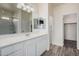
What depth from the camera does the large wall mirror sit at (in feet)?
5.58

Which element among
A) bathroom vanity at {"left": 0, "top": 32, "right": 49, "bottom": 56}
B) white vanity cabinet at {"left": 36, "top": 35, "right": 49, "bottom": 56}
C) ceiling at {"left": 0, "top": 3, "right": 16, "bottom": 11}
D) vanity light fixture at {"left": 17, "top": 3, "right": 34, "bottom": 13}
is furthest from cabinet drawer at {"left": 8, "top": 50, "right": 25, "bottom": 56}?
vanity light fixture at {"left": 17, "top": 3, "right": 34, "bottom": 13}

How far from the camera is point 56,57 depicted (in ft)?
5.70

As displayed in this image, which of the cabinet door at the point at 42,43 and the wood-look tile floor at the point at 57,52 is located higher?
the cabinet door at the point at 42,43

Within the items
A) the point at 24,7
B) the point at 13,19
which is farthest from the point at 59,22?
the point at 13,19

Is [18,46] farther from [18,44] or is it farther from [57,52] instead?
[57,52]

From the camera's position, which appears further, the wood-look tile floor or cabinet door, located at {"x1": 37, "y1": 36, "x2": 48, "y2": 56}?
cabinet door, located at {"x1": 37, "y1": 36, "x2": 48, "y2": 56}

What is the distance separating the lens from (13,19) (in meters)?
1.91

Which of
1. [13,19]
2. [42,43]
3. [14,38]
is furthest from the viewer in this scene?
[42,43]

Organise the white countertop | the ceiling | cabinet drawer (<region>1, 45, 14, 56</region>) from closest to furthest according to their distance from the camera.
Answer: cabinet drawer (<region>1, 45, 14, 56</region>) < the white countertop < the ceiling

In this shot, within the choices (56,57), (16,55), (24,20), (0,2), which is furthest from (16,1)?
(56,57)

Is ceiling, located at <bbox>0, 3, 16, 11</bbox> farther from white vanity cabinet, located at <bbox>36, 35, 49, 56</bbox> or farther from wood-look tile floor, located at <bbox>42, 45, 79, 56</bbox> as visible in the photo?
wood-look tile floor, located at <bbox>42, 45, 79, 56</bbox>

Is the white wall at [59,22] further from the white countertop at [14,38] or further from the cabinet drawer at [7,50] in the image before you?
the cabinet drawer at [7,50]

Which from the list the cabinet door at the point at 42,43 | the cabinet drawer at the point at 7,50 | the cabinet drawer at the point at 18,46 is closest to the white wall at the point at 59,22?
the cabinet door at the point at 42,43

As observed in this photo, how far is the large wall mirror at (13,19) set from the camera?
5.58 feet
